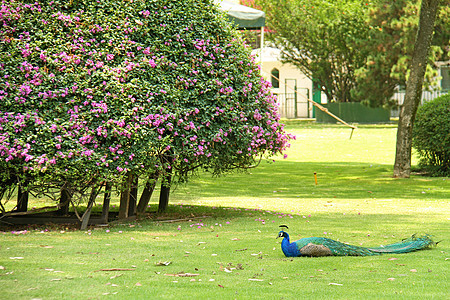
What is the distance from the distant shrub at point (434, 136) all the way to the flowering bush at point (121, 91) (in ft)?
25.9

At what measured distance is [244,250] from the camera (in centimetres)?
739

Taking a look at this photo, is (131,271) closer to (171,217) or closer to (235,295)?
(235,295)

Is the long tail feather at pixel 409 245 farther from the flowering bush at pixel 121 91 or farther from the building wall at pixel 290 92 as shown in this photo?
the building wall at pixel 290 92

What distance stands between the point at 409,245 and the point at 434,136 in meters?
9.75

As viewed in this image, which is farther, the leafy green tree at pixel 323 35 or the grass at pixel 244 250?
the leafy green tree at pixel 323 35

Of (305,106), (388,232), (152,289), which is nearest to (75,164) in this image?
(152,289)

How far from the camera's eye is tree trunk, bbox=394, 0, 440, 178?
15.6 m

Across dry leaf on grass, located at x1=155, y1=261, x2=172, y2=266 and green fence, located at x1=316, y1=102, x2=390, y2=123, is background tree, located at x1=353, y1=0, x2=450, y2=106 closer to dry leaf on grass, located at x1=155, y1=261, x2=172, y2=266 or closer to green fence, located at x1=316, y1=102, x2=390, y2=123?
green fence, located at x1=316, y1=102, x2=390, y2=123

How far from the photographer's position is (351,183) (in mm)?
15680

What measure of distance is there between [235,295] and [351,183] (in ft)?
35.6

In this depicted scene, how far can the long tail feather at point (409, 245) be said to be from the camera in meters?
7.20

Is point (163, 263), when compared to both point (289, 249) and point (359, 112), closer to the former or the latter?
point (289, 249)

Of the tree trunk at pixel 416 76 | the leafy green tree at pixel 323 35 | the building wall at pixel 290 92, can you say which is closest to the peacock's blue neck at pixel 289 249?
the tree trunk at pixel 416 76

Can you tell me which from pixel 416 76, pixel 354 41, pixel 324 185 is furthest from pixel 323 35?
pixel 324 185
